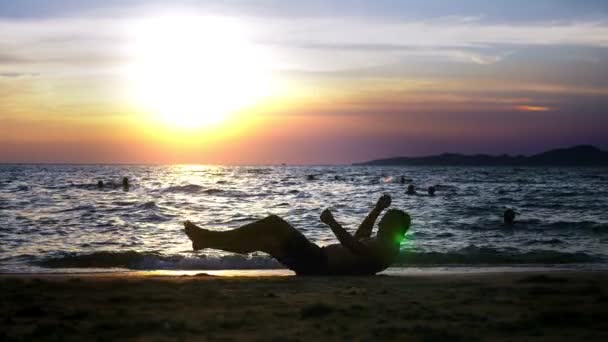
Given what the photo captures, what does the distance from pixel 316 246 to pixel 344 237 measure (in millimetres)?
771

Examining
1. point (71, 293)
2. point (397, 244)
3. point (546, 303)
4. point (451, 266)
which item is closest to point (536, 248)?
point (451, 266)

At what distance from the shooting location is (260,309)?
19.5 ft

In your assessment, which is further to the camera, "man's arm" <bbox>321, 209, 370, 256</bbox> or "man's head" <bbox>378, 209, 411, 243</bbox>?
"man's head" <bbox>378, 209, 411, 243</bbox>

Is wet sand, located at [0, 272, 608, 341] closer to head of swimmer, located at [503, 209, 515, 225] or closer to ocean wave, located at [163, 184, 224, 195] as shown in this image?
head of swimmer, located at [503, 209, 515, 225]

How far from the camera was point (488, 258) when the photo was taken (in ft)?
42.3

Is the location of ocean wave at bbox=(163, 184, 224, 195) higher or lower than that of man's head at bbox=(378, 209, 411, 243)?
lower

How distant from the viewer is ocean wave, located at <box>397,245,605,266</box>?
1256cm

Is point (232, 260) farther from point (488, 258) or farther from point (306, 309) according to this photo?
point (306, 309)

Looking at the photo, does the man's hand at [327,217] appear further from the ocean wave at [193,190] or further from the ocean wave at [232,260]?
the ocean wave at [193,190]

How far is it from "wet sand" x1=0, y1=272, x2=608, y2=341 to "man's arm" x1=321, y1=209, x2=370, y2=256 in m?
0.40

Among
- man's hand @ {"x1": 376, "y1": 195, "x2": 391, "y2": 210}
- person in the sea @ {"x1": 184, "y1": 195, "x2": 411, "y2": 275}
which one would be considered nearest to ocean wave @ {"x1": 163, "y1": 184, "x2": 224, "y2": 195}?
person in the sea @ {"x1": 184, "y1": 195, "x2": 411, "y2": 275}

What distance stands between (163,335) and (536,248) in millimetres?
11724

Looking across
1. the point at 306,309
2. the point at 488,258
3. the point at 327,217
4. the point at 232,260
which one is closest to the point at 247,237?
the point at 327,217

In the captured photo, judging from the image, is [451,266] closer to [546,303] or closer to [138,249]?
[546,303]
